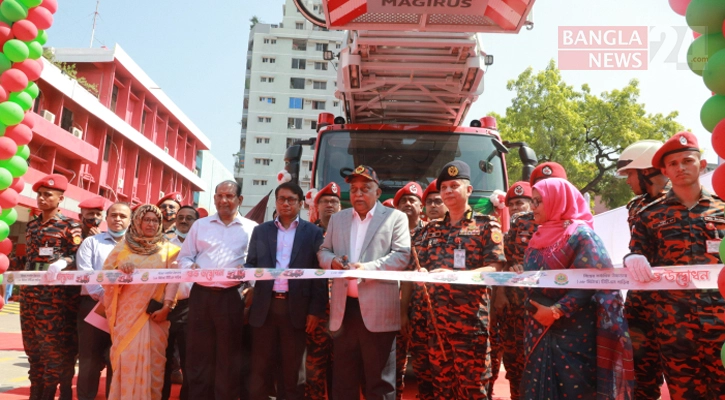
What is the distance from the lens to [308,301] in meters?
3.97

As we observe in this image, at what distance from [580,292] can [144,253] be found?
335 cm

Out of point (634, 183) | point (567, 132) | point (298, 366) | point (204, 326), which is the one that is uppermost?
point (567, 132)

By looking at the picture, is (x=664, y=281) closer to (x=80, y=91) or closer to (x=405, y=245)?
(x=405, y=245)

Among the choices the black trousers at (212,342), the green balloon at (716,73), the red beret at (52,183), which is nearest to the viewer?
the green balloon at (716,73)

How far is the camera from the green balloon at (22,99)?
14.0 feet

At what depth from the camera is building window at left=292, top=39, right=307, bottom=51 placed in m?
51.7

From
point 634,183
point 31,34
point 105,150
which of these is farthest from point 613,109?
point 105,150

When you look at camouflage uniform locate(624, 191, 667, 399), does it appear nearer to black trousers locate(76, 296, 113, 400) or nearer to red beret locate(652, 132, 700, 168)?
red beret locate(652, 132, 700, 168)

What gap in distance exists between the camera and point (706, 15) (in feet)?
8.21

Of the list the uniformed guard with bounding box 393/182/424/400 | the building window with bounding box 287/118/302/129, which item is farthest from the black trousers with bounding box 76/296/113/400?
the building window with bounding box 287/118/302/129

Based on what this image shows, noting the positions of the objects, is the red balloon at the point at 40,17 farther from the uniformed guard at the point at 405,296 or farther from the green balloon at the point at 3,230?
the uniformed guard at the point at 405,296

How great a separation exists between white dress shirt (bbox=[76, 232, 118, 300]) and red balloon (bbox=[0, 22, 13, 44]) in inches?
69.1

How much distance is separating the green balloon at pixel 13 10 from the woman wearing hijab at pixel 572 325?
413 centimetres

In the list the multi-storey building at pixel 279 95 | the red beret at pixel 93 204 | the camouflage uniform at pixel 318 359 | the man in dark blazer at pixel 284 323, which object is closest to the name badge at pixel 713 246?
the man in dark blazer at pixel 284 323
